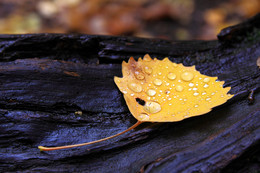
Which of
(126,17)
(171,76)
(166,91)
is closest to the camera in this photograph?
(166,91)

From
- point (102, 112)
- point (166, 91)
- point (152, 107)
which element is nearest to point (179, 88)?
point (166, 91)

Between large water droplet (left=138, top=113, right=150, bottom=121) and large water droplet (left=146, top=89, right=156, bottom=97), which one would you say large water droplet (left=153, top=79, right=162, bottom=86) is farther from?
large water droplet (left=138, top=113, right=150, bottom=121)

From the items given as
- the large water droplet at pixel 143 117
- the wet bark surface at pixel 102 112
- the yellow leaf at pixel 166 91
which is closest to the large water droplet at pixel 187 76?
the yellow leaf at pixel 166 91

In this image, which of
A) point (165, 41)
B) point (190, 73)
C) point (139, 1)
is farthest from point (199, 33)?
point (190, 73)

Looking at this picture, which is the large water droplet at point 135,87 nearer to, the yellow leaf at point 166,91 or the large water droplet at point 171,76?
the yellow leaf at point 166,91

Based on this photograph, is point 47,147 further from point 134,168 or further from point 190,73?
point 190,73

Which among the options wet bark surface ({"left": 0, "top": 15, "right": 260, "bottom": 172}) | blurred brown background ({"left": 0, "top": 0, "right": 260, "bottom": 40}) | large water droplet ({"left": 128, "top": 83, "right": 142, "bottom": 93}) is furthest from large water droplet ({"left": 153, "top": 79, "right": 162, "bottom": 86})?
blurred brown background ({"left": 0, "top": 0, "right": 260, "bottom": 40})

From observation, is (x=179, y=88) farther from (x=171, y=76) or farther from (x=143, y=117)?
(x=143, y=117)
